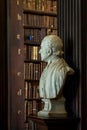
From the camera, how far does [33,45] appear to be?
16.4 ft

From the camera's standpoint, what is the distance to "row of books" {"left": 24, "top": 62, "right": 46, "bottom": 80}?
4.90 metres

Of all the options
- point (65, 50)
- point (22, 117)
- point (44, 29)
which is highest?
point (44, 29)

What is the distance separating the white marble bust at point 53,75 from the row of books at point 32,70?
1.97 metres

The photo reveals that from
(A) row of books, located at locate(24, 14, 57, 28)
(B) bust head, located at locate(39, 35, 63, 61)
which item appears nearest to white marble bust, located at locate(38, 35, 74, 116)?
(B) bust head, located at locate(39, 35, 63, 61)

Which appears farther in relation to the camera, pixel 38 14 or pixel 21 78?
pixel 38 14

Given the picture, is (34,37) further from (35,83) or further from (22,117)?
(22,117)

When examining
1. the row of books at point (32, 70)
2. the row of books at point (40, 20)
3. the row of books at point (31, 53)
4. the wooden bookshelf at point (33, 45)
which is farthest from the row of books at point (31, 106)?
the row of books at point (40, 20)

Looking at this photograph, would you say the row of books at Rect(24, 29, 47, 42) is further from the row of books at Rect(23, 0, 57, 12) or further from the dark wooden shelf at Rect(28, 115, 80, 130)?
the dark wooden shelf at Rect(28, 115, 80, 130)

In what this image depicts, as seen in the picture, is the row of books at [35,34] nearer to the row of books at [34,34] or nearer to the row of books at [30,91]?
the row of books at [34,34]

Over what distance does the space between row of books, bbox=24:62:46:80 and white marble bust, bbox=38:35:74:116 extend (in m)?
1.97

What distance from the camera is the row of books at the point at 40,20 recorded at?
16.3ft
